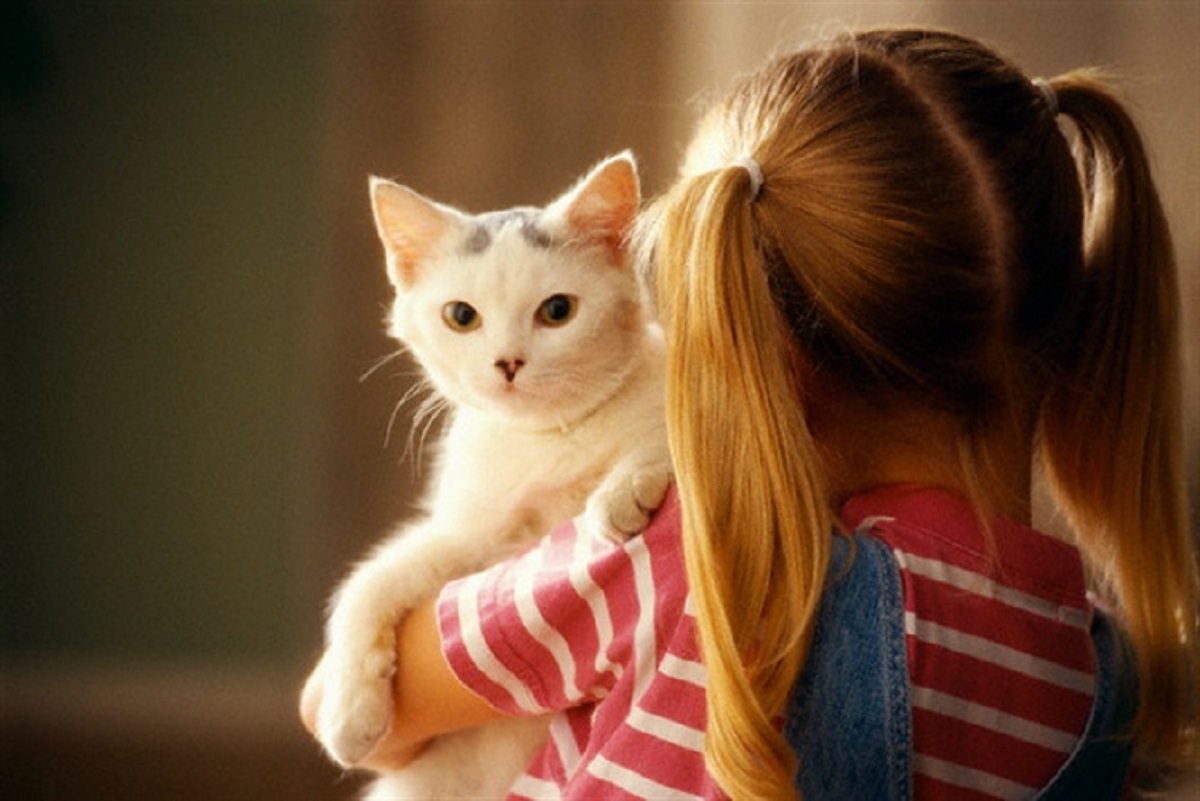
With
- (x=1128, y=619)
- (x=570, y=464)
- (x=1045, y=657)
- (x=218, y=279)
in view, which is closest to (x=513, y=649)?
(x=570, y=464)

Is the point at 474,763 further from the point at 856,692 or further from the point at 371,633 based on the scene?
the point at 856,692

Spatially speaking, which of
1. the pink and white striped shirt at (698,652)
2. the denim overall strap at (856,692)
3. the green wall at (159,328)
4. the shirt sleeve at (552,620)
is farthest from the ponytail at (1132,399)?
the green wall at (159,328)


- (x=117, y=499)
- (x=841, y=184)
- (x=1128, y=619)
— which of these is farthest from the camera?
(x=117, y=499)

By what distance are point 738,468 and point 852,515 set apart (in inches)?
4.3

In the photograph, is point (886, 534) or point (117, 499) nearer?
point (886, 534)

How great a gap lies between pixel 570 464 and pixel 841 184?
1.00 feet

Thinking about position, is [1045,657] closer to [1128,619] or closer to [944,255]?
[1128,619]

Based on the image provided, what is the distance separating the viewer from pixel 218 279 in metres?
1.73

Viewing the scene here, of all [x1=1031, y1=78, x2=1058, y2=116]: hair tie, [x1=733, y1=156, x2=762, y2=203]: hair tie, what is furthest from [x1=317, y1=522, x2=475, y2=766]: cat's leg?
[x1=1031, y1=78, x2=1058, y2=116]: hair tie

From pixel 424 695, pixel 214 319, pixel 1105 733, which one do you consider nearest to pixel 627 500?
pixel 424 695

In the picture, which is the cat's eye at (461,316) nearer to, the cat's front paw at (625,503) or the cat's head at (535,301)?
the cat's head at (535,301)

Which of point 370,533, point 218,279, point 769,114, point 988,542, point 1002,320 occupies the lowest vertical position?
point 370,533

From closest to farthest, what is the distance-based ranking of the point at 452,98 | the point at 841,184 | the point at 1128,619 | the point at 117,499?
the point at 841,184 < the point at 1128,619 < the point at 452,98 < the point at 117,499

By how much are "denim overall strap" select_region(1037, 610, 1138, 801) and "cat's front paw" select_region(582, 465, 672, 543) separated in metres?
0.29
